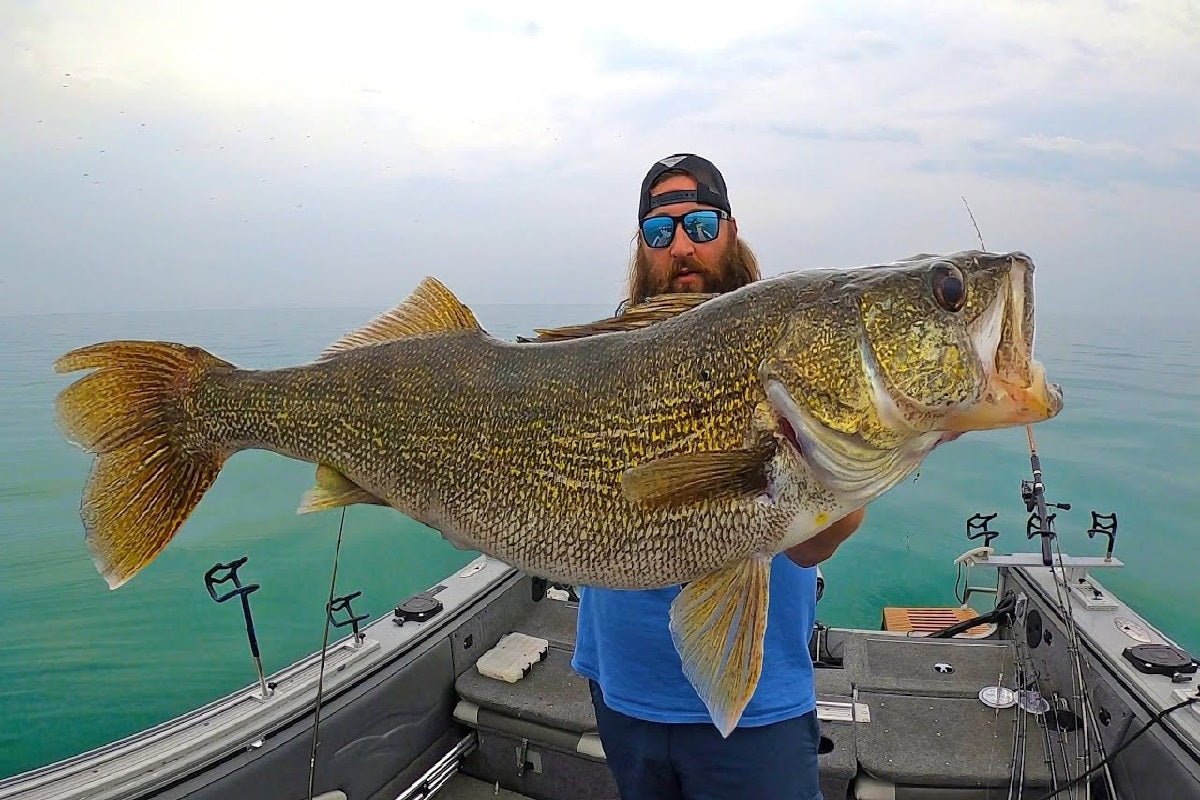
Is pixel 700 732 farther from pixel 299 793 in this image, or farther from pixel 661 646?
pixel 299 793

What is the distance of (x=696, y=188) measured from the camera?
8.23 ft

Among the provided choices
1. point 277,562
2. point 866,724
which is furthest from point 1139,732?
point 277,562

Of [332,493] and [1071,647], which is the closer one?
[332,493]

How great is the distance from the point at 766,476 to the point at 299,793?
102 inches

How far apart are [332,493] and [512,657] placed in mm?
2274

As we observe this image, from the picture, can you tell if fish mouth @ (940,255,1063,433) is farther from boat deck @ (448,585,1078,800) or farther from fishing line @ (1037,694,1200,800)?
boat deck @ (448,585,1078,800)

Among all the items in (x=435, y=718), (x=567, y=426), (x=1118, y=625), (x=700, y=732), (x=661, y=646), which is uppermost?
(x=567, y=426)

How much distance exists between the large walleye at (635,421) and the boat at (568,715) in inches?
41.3

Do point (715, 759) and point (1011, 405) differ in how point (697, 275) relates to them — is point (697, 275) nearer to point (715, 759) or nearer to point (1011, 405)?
point (1011, 405)

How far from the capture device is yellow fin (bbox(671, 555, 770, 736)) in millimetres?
1575

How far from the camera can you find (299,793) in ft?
9.39

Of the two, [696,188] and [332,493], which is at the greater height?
[696,188]

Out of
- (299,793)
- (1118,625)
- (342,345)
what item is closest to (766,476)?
(342,345)

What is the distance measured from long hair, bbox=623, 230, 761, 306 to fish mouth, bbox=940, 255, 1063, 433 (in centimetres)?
117
